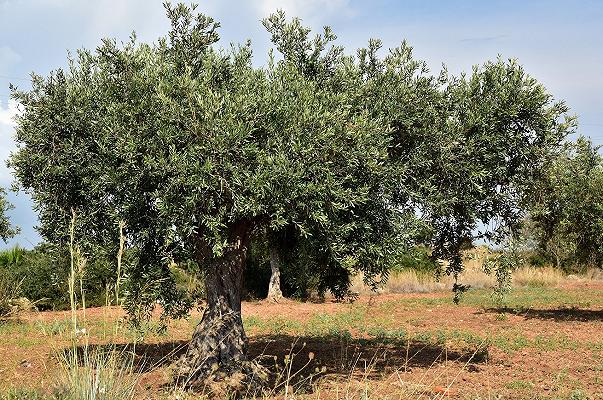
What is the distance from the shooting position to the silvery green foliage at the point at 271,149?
9047mm

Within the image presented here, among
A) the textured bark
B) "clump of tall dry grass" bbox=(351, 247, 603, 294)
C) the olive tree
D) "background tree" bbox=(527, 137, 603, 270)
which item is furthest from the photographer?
"clump of tall dry grass" bbox=(351, 247, 603, 294)

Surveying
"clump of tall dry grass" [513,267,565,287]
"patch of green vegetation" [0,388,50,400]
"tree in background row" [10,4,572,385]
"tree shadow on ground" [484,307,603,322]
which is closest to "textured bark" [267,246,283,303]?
"tree shadow on ground" [484,307,603,322]

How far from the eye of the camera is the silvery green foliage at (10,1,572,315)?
29.7 feet

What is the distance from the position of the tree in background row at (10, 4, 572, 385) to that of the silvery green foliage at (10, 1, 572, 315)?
0.10ft

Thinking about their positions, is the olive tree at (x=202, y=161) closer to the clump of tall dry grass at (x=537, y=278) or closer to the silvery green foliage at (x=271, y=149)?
the silvery green foliage at (x=271, y=149)

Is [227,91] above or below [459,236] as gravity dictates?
above

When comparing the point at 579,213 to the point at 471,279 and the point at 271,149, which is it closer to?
the point at 271,149

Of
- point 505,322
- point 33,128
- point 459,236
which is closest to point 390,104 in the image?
point 459,236

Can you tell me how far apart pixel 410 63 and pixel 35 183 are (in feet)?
23.9

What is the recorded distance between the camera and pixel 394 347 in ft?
52.6

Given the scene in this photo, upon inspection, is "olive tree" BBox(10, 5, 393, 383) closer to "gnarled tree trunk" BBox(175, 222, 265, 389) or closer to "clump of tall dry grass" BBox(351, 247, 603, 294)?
"gnarled tree trunk" BBox(175, 222, 265, 389)

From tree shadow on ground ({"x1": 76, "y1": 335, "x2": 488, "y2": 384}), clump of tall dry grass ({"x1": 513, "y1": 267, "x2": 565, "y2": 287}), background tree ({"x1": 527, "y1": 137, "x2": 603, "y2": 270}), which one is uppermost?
background tree ({"x1": 527, "y1": 137, "x2": 603, "y2": 270})

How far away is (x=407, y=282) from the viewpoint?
34281 millimetres

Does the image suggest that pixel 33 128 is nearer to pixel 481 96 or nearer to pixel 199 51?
pixel 199 51
